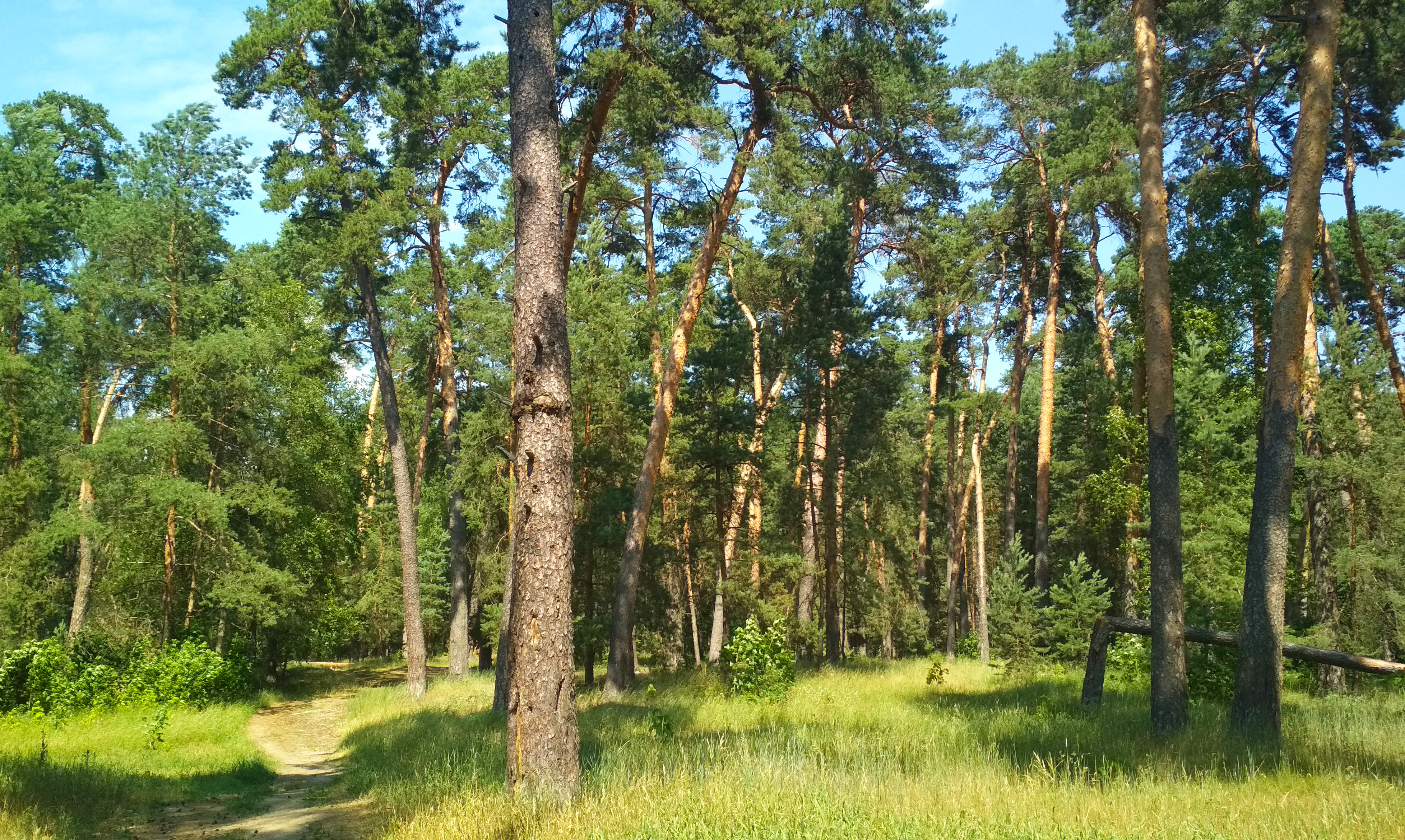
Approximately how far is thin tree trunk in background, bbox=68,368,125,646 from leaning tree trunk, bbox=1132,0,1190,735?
68.0ft

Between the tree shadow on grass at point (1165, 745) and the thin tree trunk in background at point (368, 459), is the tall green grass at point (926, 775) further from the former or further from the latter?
the thin tree trunk in background at point (368, 459)

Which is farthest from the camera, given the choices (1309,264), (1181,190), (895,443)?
(895,443)

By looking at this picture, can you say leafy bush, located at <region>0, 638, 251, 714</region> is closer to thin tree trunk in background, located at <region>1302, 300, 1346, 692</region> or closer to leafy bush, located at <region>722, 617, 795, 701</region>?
leafy bush, located at <region>722, 617, 795, 701</region>

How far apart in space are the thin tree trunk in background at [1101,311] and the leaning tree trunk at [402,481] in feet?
67.3

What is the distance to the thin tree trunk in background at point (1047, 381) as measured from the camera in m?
23.6

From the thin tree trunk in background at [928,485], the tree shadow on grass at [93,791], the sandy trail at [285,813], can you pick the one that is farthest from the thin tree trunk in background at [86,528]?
the thin tree trunk in background at [928,485]

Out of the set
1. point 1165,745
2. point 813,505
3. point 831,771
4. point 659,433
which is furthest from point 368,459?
point 1165,745

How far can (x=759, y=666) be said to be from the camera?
45.4 feet

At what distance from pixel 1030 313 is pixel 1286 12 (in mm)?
13837

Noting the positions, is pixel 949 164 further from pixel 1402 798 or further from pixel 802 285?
pixel 1402 798

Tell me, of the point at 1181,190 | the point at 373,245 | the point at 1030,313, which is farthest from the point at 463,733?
the point at 1030,313

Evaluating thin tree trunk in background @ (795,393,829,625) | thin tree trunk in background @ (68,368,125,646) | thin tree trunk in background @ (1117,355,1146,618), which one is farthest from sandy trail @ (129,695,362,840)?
thin tree trunk in background @ (1117,355,1146,618)

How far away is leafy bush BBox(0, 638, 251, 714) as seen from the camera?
15461 mm

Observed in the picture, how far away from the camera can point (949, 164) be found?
67.2 ft
